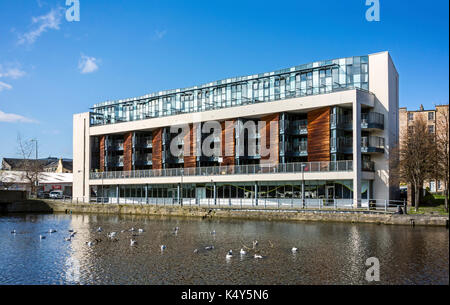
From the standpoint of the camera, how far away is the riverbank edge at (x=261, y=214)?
115 ft

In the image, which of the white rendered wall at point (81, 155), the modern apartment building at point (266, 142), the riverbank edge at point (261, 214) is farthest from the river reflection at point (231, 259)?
the white rendered wall at point (81, 155)

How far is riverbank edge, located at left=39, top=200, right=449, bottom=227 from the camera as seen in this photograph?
35031mm

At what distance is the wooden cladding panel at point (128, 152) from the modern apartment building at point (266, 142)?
159 millimetres

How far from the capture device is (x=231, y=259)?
71.1 ft

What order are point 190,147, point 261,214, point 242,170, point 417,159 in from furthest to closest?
point 190,147 < point 242,170 < point 261,214 < point 417,159

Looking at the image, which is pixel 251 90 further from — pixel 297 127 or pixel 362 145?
pixel 362 145

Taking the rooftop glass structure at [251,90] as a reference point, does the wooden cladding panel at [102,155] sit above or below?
below

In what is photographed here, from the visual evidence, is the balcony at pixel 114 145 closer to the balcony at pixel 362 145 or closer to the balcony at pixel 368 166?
the balcony at pixel 362 145

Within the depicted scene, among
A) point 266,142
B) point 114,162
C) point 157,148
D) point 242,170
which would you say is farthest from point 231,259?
point 114,162

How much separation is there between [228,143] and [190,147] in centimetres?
659

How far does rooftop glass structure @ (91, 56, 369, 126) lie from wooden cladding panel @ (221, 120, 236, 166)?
16.1 ft

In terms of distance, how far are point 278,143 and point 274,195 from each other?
628 cm
